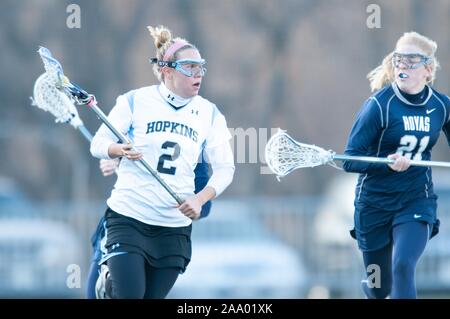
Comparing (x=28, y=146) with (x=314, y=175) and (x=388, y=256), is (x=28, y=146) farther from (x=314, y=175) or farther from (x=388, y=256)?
(x=388, y=256)

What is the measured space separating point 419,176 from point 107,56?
707 inches

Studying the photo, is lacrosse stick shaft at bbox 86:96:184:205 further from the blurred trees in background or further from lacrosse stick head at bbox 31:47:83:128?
the blurred trees in background

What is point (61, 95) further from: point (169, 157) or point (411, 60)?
point (411, 60)

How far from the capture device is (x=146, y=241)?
25.6 ft

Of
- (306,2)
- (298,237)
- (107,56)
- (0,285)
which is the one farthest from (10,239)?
(306,2)

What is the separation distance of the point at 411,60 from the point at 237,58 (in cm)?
1841

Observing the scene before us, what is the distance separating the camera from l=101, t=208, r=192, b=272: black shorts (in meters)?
7.74

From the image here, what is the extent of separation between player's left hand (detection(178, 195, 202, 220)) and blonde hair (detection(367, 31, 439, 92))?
1.59 m

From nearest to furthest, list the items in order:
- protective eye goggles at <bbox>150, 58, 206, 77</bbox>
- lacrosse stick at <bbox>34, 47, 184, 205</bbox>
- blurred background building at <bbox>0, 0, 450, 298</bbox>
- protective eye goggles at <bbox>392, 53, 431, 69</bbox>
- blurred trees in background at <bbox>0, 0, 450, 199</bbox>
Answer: lacrosse stick at <bbox>34, 47, 184, 205</bbox>
protective eye goggles at <bbox>150, 58, 206, 77</bbox>
protective eye goggles at <bbox>392, 53, 431, 69</bbox>
blurred background building at <bbox>0, 0, 450, 298</bbox>
blurred trees in background at <bbox>0, 0, 450, 199</bbox>


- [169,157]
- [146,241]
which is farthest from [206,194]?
[146,241]

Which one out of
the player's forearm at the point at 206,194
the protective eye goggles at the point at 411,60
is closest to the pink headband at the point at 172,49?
the player's forearm at the point at 206,194

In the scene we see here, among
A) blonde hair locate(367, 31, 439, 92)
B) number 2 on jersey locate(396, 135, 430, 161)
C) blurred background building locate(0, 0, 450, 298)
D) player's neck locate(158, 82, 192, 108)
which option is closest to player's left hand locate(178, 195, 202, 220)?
player's neck locate(158, 82, 192, 108)

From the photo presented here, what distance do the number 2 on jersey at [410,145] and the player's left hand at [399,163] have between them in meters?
0.15

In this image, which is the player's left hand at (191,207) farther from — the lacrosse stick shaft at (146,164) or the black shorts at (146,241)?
the black shorts at (146,241)
